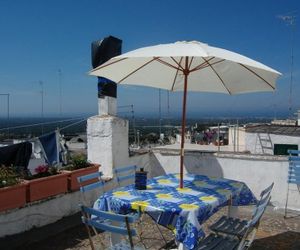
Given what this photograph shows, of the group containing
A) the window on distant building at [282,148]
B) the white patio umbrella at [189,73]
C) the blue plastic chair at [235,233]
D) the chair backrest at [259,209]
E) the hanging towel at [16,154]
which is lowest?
the window on distant building at [282,148]

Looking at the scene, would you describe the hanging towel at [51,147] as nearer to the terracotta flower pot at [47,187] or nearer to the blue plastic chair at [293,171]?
the terracotta flower pot at [47,187]

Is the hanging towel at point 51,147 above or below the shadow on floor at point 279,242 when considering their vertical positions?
above

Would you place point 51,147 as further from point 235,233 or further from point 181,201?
point 235,233

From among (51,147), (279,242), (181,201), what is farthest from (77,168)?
(279,242)

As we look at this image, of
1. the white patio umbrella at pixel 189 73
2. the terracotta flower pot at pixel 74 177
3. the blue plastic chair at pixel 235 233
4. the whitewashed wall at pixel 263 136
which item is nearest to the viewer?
the blue plastic chair at pixel 235 233

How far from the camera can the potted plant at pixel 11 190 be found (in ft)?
13.5

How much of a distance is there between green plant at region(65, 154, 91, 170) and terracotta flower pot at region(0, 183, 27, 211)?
3.25ft

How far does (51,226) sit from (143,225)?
3.80 ft

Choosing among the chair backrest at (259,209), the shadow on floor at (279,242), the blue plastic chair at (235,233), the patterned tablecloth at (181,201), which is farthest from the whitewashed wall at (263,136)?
the chair backrest at (259,209)

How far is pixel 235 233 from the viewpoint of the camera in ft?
11.1

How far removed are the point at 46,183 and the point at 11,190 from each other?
1.77 feet

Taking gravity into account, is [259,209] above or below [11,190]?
above

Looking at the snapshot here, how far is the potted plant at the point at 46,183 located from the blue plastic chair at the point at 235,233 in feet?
7.18

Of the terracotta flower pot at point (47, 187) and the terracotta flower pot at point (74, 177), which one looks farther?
the terracotta flower pot at point (74, 177)
